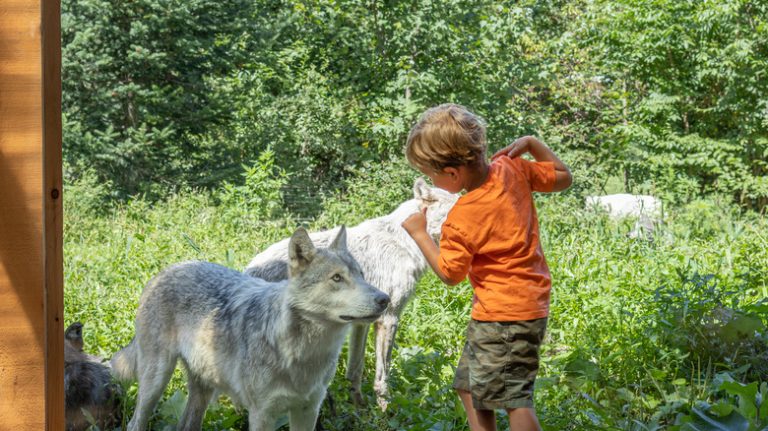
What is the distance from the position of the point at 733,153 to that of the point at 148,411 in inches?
528

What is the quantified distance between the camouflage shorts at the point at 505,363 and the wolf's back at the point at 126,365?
2.42m

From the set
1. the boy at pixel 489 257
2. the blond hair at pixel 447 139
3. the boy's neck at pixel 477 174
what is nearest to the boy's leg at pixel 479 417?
the boy at pixel 489 257

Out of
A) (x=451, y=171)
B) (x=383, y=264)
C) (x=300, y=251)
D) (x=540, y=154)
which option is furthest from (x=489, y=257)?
(x=383, y=264)

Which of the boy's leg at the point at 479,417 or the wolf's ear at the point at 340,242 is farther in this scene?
the wolf's ear at the point at 340,242

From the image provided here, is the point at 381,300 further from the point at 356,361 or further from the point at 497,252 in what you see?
the point at 356,361

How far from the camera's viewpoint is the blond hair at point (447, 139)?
2.99 m

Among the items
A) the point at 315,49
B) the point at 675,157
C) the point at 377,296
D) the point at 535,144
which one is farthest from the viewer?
the point at 315,49

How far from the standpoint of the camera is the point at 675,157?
586 inches

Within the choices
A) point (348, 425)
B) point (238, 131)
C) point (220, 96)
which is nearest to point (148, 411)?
point (348, 425)

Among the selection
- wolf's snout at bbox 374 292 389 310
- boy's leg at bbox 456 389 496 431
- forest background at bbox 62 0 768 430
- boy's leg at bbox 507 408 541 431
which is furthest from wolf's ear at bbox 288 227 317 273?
forest background at bbox 62 0 768 430

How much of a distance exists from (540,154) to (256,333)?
179cm

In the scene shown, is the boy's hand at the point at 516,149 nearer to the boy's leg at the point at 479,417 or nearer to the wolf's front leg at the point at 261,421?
the boy's leg at the point at 479,417

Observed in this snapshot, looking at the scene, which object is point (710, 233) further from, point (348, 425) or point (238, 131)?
point (238, 131)

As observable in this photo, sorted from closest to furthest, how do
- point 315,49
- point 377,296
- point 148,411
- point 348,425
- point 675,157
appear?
point 377,296, point 148,411, point 348,425, point 675,157, point 315,49
